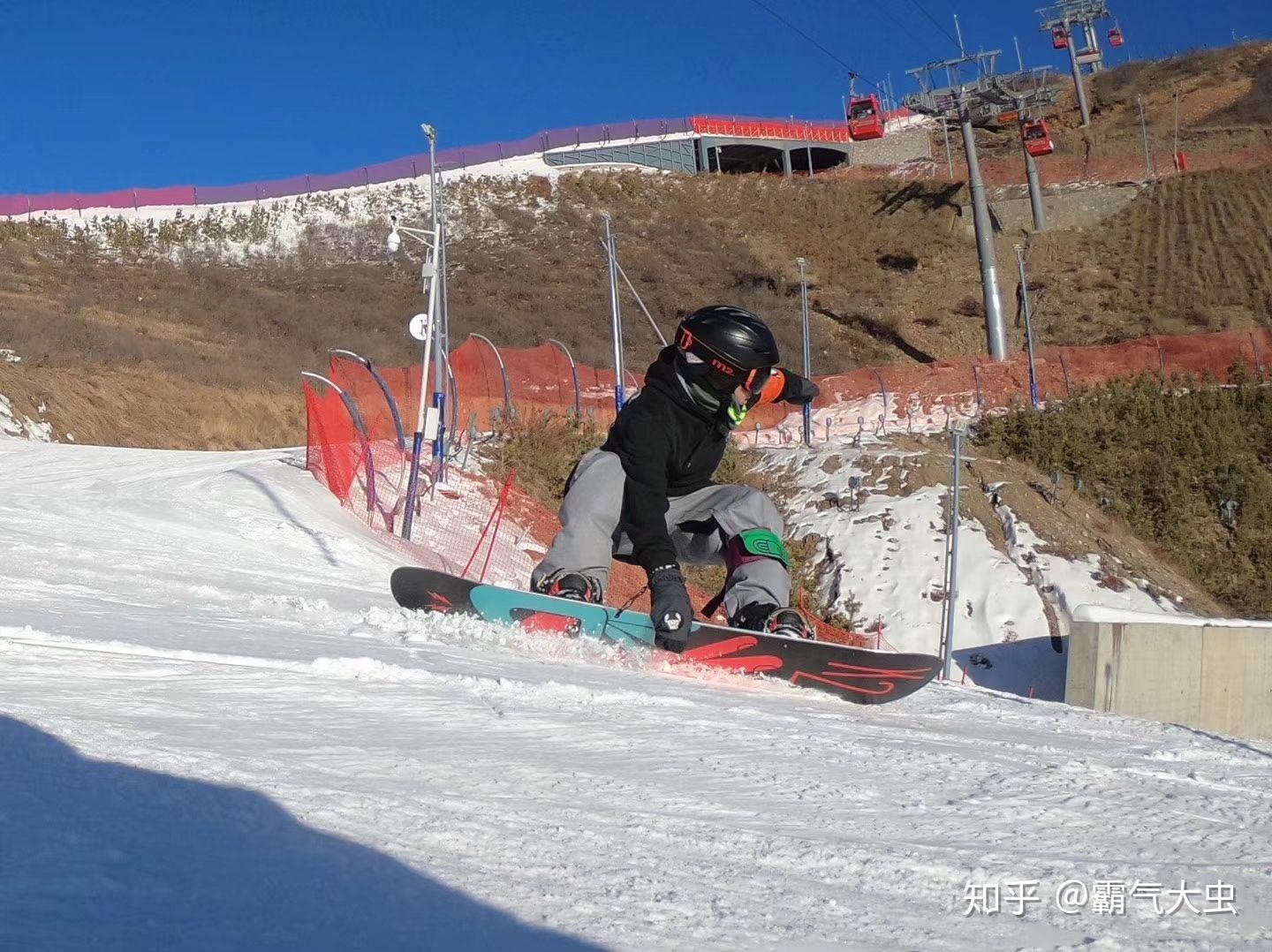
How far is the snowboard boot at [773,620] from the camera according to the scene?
17.3 feet

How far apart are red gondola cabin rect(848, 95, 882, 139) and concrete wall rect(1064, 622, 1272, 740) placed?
29.0 meters

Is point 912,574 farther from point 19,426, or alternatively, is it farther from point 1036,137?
point 1036,137

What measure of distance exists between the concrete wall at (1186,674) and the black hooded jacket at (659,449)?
533 inches

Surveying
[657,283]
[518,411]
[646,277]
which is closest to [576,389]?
[518,411]

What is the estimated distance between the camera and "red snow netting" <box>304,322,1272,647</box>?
14.2 m

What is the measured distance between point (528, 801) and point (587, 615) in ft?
9.02

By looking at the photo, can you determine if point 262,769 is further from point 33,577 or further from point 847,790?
point 33,577

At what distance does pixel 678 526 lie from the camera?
223 inches

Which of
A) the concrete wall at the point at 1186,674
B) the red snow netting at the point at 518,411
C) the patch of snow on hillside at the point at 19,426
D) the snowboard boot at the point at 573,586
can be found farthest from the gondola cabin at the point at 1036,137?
the snowboard boot at the point at 573,586

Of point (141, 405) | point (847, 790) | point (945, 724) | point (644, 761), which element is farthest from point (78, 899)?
point (141, 405)

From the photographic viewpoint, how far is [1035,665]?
2105 centimetres

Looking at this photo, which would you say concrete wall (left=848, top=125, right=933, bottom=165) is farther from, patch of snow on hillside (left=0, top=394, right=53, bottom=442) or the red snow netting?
patch of snow on hillside (left=0, top=394, right=53, bottom=442)

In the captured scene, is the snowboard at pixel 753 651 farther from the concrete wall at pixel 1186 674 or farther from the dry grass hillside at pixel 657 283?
the dry grass hillside at pixel 657 283

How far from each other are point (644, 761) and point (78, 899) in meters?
1.55
